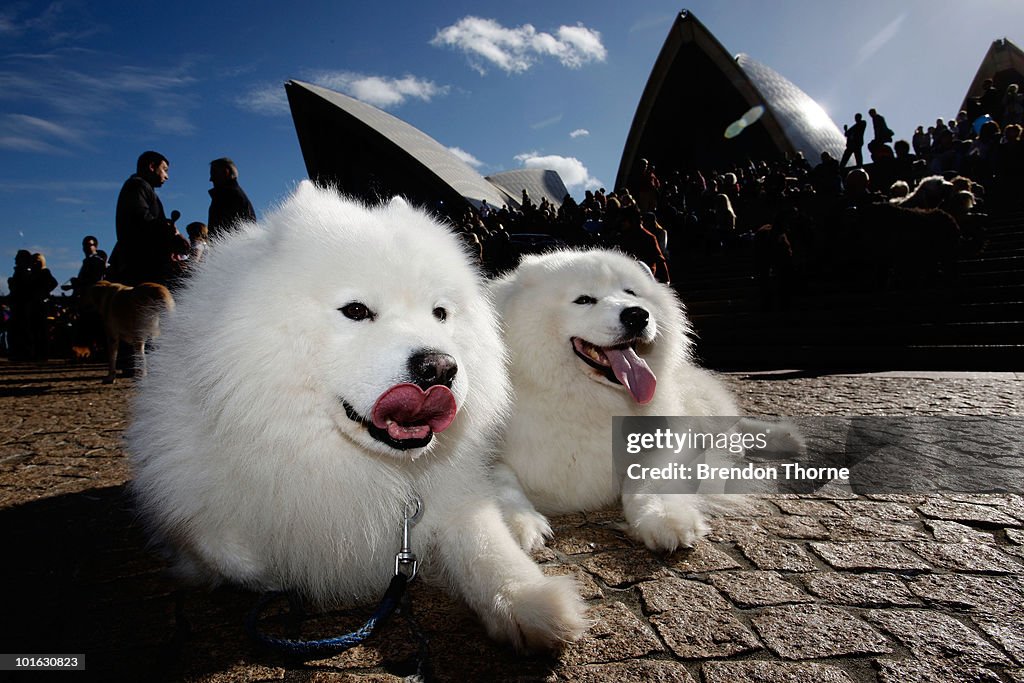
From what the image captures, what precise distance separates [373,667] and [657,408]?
1807 millimetres

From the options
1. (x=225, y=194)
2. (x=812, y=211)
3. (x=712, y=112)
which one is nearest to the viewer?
(x=225, y=194)

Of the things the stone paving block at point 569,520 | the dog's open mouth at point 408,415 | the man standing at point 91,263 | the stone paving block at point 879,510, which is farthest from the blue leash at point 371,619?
the man standing at point 91,263

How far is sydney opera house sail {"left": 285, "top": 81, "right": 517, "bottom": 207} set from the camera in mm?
36906

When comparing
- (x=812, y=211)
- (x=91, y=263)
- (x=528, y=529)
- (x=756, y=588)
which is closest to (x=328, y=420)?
(x=528, y=529)

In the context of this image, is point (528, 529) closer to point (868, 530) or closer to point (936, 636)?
point (936, 636)

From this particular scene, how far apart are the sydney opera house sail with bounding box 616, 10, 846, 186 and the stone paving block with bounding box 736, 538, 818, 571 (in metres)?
40.7

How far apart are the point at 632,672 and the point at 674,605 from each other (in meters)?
0.42

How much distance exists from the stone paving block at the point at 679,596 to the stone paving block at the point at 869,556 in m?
0.60

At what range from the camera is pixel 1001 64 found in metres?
41.8

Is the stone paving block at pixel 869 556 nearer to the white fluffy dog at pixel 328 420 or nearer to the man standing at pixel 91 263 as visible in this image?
the white fluffy dog at pixel 328 420

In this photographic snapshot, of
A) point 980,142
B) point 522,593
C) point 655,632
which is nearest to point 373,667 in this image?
point 522,593

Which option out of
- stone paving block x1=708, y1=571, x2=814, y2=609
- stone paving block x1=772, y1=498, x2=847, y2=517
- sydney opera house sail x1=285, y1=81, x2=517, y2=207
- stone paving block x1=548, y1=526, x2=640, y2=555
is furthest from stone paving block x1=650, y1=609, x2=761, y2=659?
sydney opera house sail x1=285, y1=81, x2=517, y2=207

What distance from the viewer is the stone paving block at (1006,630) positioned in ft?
5.10

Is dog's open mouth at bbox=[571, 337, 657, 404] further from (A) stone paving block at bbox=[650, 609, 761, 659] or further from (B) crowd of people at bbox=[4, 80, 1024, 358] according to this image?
(B) crowd of people at bbox=[4, 80, 1024, 358]
